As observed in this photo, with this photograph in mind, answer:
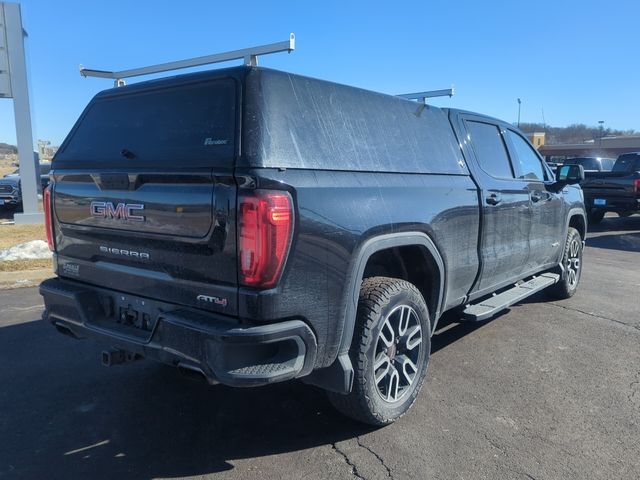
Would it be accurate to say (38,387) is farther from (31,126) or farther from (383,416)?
(31,126)

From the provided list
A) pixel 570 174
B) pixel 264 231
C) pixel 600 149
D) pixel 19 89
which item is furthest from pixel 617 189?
pixel 600 149

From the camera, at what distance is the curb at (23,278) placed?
7.11m

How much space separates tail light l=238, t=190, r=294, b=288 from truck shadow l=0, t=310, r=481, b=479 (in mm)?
1202

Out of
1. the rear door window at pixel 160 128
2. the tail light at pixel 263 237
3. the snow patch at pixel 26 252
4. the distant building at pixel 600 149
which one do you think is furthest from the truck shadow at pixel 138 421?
the distant building at pixel 600 149

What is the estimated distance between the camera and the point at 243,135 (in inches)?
103

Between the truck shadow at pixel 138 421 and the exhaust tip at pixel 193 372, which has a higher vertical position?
the exhaust tip at pixel 193 372

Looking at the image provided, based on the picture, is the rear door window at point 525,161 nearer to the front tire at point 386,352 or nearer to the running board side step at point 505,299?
the running board side step at point 505,299

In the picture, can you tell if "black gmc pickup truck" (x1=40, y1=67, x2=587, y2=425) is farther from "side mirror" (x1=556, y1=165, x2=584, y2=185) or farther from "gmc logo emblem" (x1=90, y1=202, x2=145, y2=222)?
"side mirror" (x1=556, y1=165, x2=584, y2=185)

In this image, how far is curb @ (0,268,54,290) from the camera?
23.3ft

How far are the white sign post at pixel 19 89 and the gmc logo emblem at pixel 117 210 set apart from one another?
11115 mm

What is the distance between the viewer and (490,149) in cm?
480

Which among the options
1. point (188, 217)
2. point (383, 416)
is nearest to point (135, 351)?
point (188, 217)

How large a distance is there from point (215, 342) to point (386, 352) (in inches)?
49.8

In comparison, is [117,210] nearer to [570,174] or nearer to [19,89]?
[570,174]
